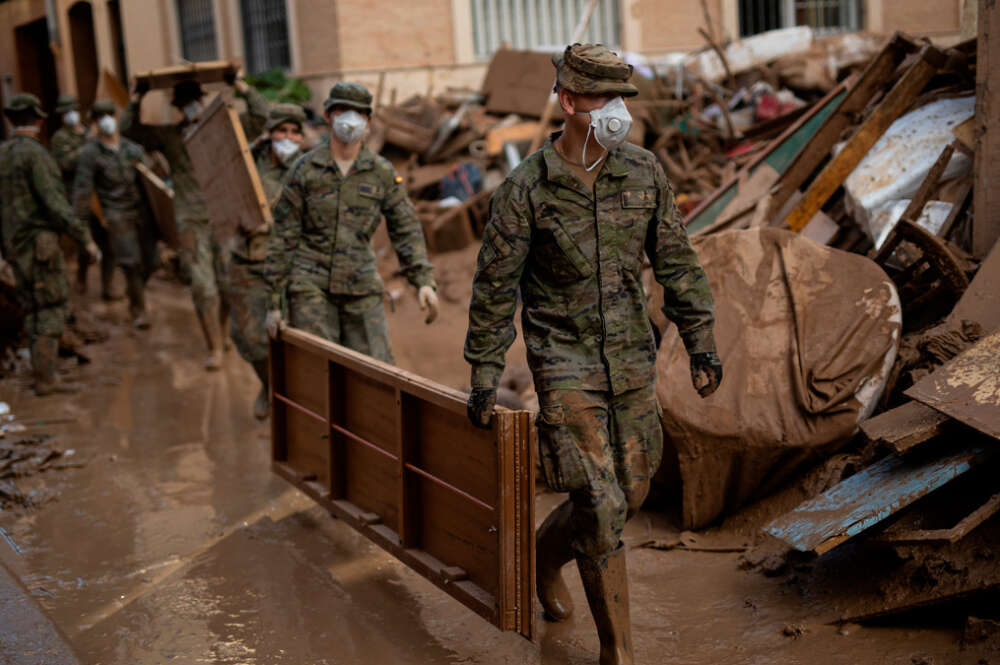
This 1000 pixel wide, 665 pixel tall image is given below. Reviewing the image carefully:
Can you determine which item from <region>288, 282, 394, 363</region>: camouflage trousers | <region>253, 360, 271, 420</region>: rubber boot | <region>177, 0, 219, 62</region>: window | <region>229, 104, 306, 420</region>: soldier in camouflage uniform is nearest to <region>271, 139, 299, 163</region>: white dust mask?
<region>229, 104, 306, 420</region>: soldier in camouflage uniform

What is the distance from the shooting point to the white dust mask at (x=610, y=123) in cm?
388

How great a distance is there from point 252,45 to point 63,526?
14517mm

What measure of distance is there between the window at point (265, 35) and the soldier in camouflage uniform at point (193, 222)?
28.6ft

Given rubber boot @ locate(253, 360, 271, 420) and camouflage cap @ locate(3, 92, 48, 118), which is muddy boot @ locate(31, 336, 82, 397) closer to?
camouflage cap @ locate(3, 92, 48, 118)

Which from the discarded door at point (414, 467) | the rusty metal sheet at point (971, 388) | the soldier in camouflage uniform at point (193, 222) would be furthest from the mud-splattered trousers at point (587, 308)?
the soldier in camouflage uniform at point (193, 222)

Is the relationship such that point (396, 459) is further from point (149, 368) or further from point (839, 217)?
point (149, 368)

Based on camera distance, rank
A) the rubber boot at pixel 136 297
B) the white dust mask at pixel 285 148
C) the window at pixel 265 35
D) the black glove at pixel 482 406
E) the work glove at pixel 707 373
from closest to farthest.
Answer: the black glove at pixel 482 406 → the work glove at pixel 707 373 → the white dust mask at pixel 285 148 → the rubber boot at pixel 136 297 → the window at pixel 265 35

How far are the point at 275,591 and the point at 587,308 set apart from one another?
2145 mm

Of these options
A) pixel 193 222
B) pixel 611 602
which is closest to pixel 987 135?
pixel 611 602

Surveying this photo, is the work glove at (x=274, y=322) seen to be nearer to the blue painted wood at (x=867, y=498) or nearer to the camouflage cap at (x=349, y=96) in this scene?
the camouflage cap at (x=349, y=96)

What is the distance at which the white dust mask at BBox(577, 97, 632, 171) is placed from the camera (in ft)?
12.7

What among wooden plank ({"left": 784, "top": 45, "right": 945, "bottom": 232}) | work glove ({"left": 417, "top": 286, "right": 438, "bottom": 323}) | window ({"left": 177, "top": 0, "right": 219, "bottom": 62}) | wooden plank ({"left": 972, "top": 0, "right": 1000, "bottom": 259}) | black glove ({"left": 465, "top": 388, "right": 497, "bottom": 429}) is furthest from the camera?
window ({"left": 177, "top": 0, "right": 219, "bottom": 62})

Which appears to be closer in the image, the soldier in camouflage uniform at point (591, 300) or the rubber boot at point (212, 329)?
the soldier in camouflage uniform at point (591, 300)

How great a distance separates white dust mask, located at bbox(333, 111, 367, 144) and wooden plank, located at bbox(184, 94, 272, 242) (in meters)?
1.46
